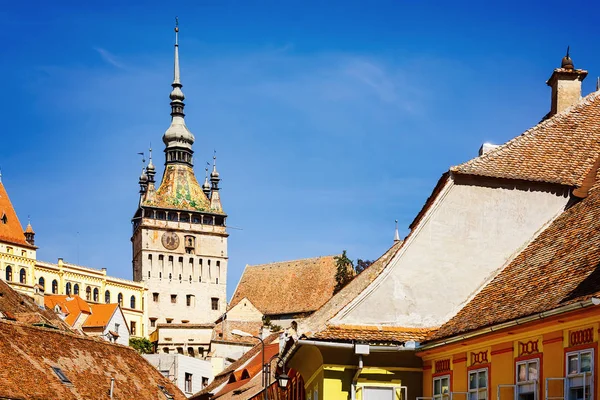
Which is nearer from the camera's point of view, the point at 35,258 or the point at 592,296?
the point at 592,296

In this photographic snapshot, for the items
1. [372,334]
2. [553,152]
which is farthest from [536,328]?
[553,152]

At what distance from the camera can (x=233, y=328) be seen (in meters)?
109

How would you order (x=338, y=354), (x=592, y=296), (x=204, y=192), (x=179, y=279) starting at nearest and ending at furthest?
(x=592, y=296) → (x=338, y=354) → (x=179, y=279) → (x=204, y=192)

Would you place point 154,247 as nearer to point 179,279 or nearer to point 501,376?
point 179,279

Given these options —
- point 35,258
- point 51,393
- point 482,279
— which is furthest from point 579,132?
point 35,258

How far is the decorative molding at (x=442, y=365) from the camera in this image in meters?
16.2

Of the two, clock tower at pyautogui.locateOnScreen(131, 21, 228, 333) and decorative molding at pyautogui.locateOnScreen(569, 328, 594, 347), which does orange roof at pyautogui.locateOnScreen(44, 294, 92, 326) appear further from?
decorative molding at pyautogui.locateOnScreen(569, 328, 594, 347)

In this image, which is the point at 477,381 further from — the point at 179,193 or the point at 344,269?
the point at 179,193

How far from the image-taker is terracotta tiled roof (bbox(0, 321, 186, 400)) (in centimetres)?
3250

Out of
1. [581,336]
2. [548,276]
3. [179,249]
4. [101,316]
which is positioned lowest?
[581,336]

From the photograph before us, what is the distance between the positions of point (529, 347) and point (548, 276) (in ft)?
4.00

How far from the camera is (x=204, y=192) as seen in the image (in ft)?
484

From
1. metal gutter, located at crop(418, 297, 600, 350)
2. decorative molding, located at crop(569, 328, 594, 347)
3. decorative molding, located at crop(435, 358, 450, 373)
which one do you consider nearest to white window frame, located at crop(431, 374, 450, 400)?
decorative molding, located at crop(435, 358, 450, 373)

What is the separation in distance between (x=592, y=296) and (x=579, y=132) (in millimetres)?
7330
